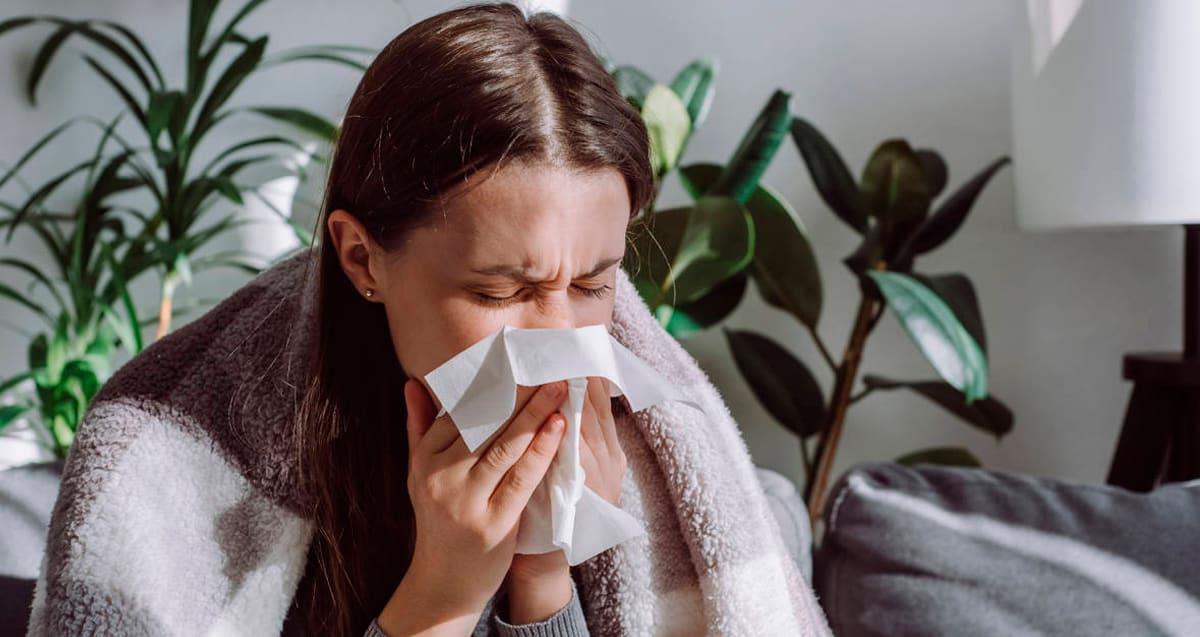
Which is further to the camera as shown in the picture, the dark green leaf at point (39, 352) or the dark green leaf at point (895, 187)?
the dark green leaf at point (39, 352)

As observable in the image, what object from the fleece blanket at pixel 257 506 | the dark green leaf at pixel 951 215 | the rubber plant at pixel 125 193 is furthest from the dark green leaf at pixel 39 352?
the dark green leaf at pixel 951 215

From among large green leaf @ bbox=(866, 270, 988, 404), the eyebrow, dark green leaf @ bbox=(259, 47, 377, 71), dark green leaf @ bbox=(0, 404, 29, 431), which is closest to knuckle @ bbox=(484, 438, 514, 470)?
the eyebrow

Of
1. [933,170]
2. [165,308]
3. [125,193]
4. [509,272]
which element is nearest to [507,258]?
[509,272]

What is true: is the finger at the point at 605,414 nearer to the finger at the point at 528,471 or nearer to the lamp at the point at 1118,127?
the finger at the point at 528,471

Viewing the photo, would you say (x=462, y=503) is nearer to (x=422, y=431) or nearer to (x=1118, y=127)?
(x=422, y=431)

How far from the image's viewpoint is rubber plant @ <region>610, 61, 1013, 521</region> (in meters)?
1.15

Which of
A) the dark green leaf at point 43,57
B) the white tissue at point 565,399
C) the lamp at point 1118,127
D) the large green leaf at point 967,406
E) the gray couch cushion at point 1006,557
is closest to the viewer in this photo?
the white tissue at point 565,399

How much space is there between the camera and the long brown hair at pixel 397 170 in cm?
66

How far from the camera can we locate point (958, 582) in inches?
35.4

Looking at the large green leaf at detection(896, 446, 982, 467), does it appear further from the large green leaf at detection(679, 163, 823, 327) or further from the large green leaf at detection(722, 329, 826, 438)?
the large green leaf at detection(679, 163, 823, 327)

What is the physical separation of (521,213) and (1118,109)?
683mm

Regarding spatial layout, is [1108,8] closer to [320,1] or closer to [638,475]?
[638,475]

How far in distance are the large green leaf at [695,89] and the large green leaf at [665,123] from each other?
0.05 m

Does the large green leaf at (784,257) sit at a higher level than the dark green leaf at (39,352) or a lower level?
higher
